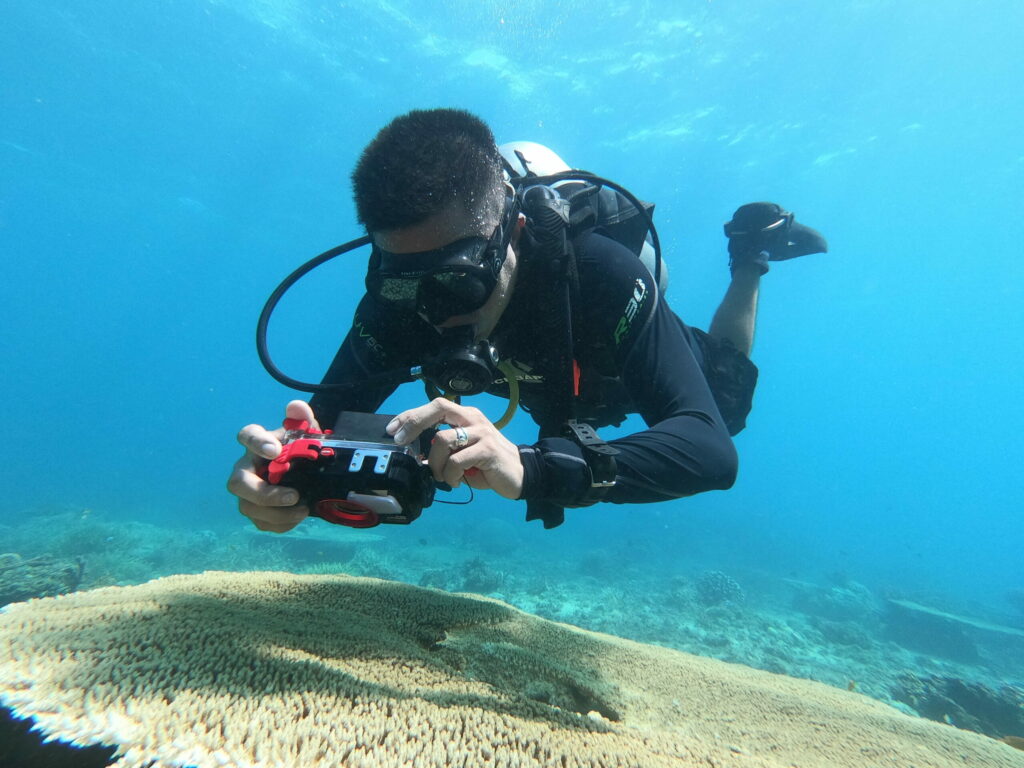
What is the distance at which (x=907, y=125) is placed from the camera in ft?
97.6

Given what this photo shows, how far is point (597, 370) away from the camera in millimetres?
3203

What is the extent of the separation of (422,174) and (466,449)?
148 cm

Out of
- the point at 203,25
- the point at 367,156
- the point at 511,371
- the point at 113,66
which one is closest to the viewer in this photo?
the point at 367,156

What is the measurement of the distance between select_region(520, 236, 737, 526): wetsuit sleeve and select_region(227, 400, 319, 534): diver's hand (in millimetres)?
883

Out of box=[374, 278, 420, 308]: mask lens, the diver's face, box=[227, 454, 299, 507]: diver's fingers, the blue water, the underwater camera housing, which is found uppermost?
the blue water

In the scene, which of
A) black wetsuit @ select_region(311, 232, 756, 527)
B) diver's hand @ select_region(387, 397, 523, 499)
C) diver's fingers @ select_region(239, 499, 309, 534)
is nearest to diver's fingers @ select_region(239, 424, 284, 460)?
diver's fingers @ select_region(239, 499, 309, 534)

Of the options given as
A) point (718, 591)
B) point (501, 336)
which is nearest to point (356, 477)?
point (501, 336)

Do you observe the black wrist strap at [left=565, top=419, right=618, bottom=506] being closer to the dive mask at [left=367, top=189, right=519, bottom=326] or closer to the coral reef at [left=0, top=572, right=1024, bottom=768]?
the coral reef at [left=0, top=572, right=1024, bottom=768]

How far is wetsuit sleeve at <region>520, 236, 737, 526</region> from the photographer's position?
1.72m

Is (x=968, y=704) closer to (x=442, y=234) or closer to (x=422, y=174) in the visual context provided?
(x=442, y=234)

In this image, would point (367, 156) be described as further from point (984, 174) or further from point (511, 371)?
point (984, 174)

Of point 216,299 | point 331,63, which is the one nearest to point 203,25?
point 331,63

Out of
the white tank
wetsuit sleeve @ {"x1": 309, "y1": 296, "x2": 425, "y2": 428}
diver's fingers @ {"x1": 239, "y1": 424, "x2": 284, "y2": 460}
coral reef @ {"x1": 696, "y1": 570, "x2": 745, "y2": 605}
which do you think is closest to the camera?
diver's fingers @ {"x1": 239, "y1": 424, "x2": 284, "y2": 460}

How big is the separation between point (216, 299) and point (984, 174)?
102 meters
